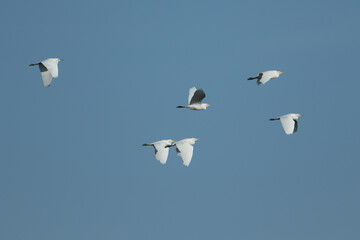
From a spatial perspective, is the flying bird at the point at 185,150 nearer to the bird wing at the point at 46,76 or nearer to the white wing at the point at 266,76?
the white wing at the point at 266,76

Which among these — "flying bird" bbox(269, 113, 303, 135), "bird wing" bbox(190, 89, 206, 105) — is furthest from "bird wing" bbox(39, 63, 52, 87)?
"flying bird" bbox(269, 113, 303, 135)

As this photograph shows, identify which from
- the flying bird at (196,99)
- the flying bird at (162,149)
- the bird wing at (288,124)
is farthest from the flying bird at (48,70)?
the bird wing at (288,124)

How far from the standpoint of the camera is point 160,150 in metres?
83.1

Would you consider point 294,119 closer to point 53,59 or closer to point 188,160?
point 188,160

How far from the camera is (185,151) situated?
78.7 m

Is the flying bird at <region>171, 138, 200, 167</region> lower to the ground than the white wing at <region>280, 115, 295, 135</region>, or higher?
lower

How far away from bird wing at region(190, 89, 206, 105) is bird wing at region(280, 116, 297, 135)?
23.3 feet

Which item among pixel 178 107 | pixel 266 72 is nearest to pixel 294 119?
pixel 266 72

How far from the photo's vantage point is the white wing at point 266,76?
3260 inches

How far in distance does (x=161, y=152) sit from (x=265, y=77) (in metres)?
11.1

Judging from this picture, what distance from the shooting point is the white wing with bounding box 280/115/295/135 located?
80731mm

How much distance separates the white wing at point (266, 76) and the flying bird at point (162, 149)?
31.7ft

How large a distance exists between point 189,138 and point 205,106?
11.2 feet

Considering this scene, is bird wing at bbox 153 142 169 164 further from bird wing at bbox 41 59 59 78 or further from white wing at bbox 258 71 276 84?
bird wing at bbox 41 59 59 78
